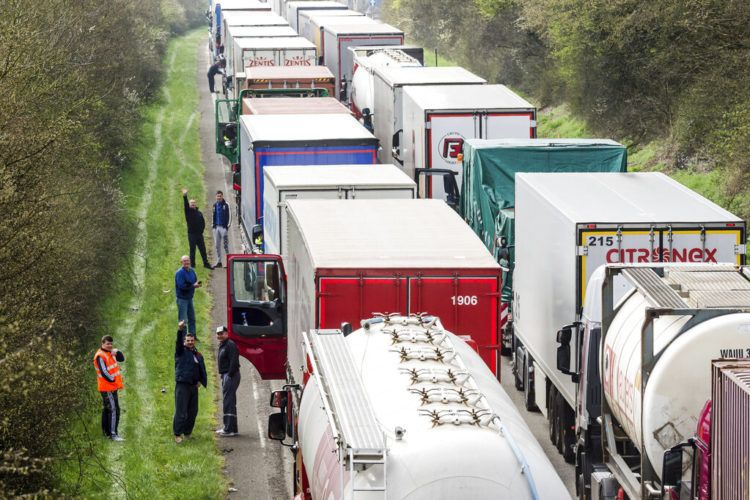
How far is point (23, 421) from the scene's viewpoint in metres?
12.9

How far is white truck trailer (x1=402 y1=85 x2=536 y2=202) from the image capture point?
26.5m

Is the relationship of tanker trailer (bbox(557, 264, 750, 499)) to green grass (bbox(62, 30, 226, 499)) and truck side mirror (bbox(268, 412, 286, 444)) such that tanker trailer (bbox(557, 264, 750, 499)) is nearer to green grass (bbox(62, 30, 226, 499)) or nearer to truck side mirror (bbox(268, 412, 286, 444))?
truck side mirror (bbox(268, 412, 286, 444))

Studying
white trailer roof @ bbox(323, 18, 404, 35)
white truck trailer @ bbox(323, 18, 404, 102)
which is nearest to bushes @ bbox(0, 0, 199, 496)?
white truck trailer @ bbox(323, 18, 404, 102)

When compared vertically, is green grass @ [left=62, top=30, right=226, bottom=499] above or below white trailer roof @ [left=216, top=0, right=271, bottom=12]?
below

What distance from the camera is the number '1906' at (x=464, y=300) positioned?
14.1m

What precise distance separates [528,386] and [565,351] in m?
3.85

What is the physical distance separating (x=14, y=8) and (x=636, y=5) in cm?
2101

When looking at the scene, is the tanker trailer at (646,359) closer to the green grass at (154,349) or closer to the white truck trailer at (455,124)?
the green grass at (154,349)

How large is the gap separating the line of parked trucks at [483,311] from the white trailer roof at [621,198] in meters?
0.05

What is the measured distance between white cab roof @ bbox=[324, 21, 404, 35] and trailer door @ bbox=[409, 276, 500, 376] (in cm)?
3325

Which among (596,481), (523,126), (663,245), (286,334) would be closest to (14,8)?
(286,334)

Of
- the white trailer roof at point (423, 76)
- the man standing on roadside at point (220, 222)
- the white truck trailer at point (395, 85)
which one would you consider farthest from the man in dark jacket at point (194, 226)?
the white trailer roof at point (423, 76)

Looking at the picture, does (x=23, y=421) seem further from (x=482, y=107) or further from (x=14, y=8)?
(x=482, y=107)

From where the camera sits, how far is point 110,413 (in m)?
17.8
